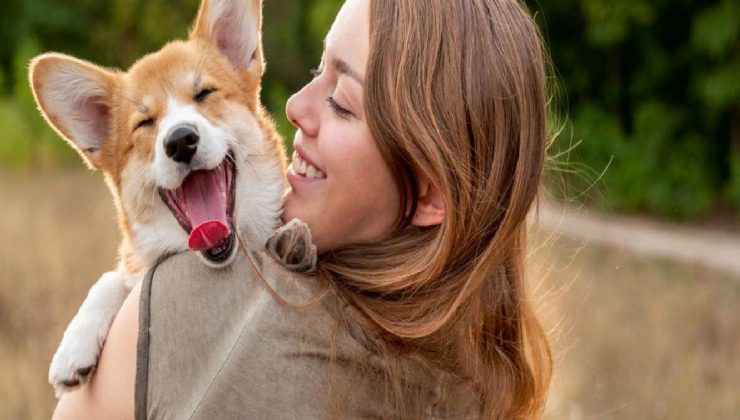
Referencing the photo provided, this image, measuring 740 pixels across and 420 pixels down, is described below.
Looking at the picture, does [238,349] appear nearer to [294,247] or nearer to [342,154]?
[294,247]

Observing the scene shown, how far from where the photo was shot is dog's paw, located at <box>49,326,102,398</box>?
94.1 inches

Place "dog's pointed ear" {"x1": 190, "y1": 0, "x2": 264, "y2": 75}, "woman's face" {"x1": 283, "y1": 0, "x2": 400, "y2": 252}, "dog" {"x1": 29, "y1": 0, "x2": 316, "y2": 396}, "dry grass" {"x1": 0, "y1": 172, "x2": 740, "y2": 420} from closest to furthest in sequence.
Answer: "woman's face" {"x1": 283, "y1": 0, "x2": 400, "y2": 252} < "dog" {"x1": 29, "y1": 0, "x2": 316, "y2": 396} < "dog's pointed ear" {"x1": 190, "y1": 0, "x2": 264, "y2": 75} < "dry grass" {"x1": 0, "y1": 172, "x2": 740, "y2": 420}

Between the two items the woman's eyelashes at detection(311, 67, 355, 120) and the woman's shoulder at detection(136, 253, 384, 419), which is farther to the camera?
the woman's eyelashes at detection(311, 67, 355, 120)

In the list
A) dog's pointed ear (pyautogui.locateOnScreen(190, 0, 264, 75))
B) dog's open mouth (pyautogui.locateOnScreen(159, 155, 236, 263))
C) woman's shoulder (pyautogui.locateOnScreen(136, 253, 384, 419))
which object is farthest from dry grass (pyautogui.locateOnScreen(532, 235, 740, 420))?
woman's shoulder (pyautogui.locateOnScreen(136, 253, 384, 419))

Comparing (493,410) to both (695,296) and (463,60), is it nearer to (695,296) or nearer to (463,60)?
(463,60)

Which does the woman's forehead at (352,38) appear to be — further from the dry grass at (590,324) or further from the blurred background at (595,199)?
the dry grass at (590,324)

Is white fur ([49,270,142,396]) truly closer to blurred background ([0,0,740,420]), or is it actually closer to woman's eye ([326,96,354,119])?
woman's eye ([326,96,354,119])

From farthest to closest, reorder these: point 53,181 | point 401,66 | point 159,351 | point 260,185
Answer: point 53,181 < point 260,185 < point 401,66 < point 159,351

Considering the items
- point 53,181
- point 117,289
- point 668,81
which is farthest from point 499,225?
point 668,81

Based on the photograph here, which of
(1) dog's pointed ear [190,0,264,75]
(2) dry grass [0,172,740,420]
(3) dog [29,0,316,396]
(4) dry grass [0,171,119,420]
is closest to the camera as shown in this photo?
(3) dog [29,0,316,396]

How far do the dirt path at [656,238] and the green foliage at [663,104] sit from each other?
15.3 inches

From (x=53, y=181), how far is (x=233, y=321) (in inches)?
374

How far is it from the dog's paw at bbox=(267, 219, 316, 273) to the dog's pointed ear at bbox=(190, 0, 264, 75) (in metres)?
0.86

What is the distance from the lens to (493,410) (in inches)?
96.1
